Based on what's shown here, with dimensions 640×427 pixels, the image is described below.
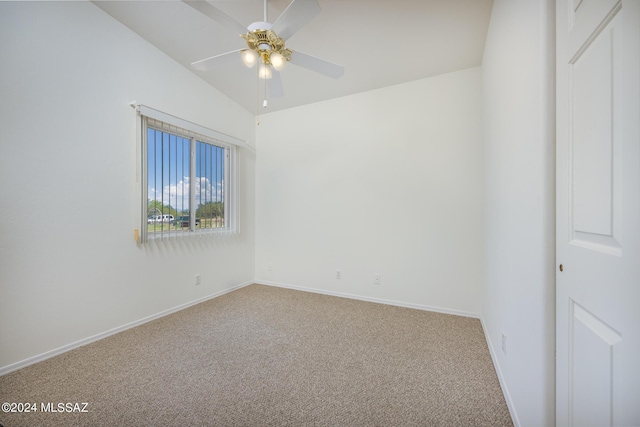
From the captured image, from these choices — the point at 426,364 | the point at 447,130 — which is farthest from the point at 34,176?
the point at 447,130

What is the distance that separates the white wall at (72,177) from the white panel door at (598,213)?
125 inches

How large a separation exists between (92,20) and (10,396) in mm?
2892

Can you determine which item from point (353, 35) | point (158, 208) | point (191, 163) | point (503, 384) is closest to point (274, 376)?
point (503, 384)

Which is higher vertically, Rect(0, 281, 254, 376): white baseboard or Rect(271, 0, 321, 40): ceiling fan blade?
Rect(271, 0, 321, 40): ceiling fan blade

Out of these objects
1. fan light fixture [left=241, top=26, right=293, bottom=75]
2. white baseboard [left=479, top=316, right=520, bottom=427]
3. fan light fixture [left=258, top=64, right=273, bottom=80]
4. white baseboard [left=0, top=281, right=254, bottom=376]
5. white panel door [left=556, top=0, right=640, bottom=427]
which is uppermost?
fan light fixture [left=241, top=26, right=293, bottom=75]

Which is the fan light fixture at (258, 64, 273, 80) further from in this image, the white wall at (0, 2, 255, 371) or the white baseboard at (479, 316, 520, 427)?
the white baseboard at (479, 316, 520, 427)

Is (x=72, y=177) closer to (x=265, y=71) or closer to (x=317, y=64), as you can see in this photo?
(x=265, y=71)

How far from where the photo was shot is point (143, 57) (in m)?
2.47

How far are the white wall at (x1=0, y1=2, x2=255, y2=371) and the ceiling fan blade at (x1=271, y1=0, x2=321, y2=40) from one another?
179 cm

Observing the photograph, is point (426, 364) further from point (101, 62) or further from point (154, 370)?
point (101, 62)

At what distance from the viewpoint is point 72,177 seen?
6.60 feet

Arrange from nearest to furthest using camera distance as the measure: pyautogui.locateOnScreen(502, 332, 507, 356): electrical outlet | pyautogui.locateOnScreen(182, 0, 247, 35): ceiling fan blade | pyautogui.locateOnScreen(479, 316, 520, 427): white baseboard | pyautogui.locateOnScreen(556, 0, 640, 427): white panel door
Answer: pyautogui.locateOnScreen(556, 0, 640, 427): white panel door, pyautogui.locateOnScreen(479, 316, 520, 427): white baseboard, pyautogui.locateOnScreen(182, 0, 247, 35): ceiling fan blade, pyautogui.locateOnScreen(502, 332, 507, 356): electrical outlet

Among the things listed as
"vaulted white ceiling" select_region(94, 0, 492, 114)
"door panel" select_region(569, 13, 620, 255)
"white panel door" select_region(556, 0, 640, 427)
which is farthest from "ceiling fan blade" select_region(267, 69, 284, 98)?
"door panel" select_region(569, 13, 620, 255)

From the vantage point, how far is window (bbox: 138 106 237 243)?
2.57 metres
